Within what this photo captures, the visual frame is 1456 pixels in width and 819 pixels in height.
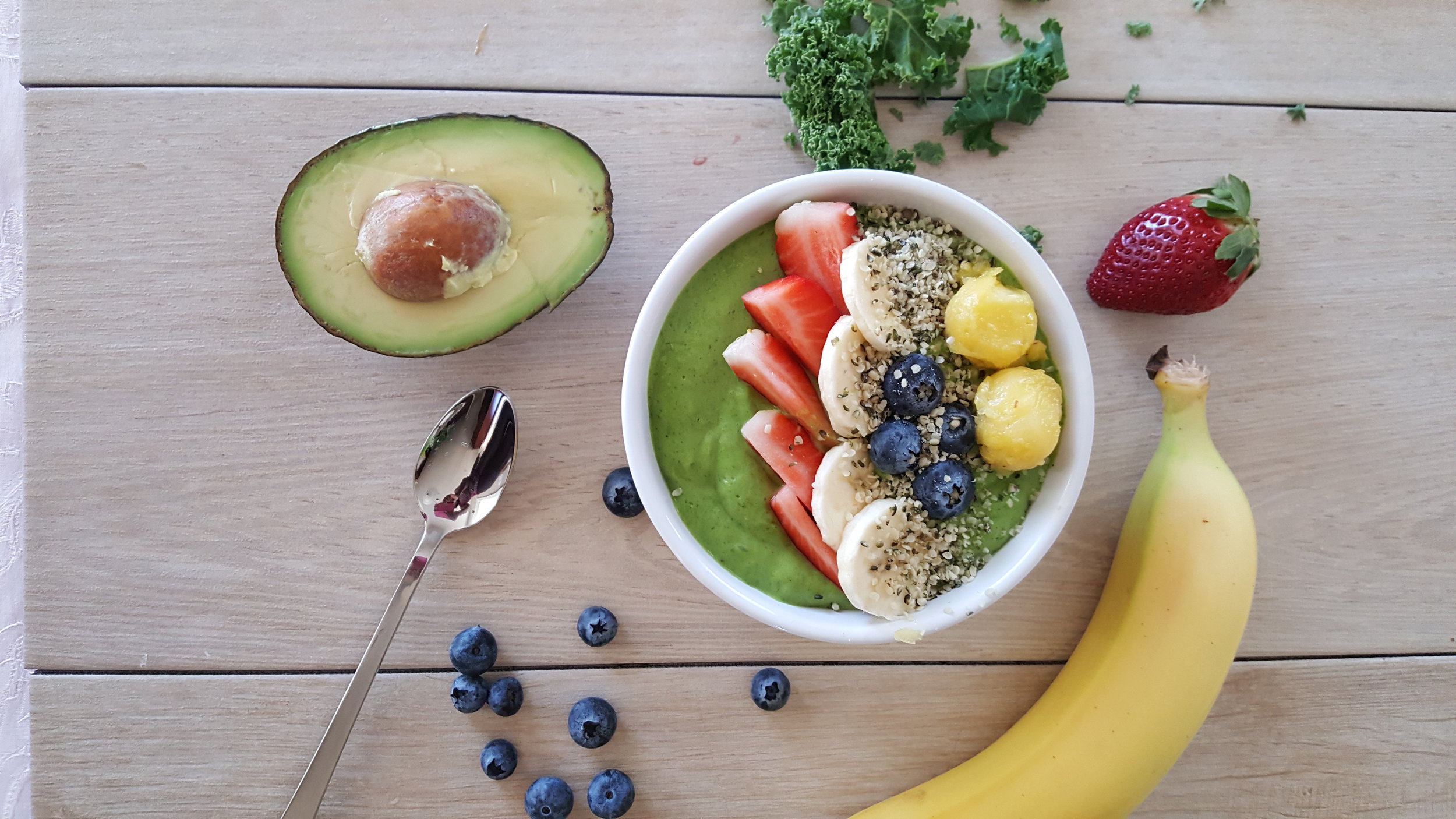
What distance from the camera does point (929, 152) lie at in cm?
139

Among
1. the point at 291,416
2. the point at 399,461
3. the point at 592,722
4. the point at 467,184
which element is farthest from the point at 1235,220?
the point at 291,416

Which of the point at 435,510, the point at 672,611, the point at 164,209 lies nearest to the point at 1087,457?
the point at 672,611

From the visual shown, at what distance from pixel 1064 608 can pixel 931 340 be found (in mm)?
578

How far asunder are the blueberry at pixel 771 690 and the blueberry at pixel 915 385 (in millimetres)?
507

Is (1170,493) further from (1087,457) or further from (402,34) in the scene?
(402,34)

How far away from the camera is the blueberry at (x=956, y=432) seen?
1128 mm

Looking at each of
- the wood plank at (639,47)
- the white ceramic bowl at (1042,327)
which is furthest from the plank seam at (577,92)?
the white ceramic bowl at (1042,327)

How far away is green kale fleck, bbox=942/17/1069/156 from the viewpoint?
1.36m

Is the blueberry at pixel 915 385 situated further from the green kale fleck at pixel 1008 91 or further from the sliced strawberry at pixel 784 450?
the green kale fleck at pixel 1008 91

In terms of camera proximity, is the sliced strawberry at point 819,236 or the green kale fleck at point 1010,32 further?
the green kale fleck at point 1010,32

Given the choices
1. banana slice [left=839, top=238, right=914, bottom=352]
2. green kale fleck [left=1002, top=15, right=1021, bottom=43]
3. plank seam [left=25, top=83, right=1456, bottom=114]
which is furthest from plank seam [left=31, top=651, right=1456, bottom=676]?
green kale fleck [left=1002, top=15, right=1021, bottom=43]

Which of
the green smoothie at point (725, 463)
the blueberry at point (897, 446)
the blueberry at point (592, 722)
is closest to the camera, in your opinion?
the blueberry at point (897, 446)

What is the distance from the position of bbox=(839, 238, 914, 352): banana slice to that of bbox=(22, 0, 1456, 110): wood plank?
1.50 feet

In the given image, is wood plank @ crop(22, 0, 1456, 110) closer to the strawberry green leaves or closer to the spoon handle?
the strawberry green leaves
